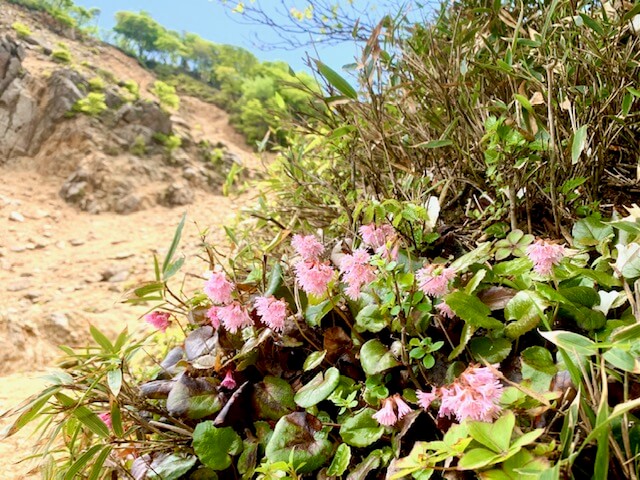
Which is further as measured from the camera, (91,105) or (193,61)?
(193,61)

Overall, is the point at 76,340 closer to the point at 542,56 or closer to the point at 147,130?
the point at 542,56

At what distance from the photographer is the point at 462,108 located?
2.65ft

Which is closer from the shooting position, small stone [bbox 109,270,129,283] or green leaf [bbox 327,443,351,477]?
green leaf [bbox 327,443,351,477]

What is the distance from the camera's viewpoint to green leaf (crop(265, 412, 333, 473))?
0.52 m

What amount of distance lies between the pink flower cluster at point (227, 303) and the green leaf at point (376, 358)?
0.61 feet

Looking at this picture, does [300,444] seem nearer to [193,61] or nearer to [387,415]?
[387,415]

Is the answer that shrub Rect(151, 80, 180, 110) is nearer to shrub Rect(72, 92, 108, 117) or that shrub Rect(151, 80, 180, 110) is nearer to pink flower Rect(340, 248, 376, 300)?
shrub Rect(72, 92, 108, 117)

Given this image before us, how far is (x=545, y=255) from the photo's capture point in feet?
1.57

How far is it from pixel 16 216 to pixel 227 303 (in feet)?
17.3

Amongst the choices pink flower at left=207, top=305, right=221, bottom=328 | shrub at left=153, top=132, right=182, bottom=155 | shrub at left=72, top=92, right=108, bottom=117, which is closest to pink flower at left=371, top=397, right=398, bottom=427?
pink flower at left=207, top=305, right=221, bottom=328

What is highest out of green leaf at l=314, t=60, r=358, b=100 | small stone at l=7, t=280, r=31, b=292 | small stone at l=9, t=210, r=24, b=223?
green leaf at l=314, t=60, r=358, b=100

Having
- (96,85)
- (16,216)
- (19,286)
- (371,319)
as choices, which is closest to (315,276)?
(371,319)

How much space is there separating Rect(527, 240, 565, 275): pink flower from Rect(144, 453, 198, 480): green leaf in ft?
1.74

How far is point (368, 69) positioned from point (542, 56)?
34 centimetres
